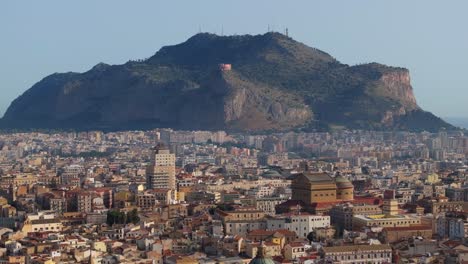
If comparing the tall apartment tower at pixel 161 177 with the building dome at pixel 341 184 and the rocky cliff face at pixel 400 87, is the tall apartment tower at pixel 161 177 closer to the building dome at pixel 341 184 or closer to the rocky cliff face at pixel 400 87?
the building dome at pixel 341 184

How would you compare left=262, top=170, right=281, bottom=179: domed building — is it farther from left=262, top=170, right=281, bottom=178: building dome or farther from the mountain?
the mountain

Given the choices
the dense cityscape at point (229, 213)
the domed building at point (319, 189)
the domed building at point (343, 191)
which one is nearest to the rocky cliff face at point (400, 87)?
the dense cityscape at point (229, 213)

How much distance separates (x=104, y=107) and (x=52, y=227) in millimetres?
132849

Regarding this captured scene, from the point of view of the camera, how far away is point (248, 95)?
165m

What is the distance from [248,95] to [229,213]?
4356 inches

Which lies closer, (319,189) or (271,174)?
(319,189)

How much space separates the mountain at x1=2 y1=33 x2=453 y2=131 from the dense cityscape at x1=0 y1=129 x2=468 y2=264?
5192 cm

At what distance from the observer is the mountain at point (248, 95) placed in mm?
163750

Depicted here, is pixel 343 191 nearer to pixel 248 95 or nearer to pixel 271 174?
pixel 271 174

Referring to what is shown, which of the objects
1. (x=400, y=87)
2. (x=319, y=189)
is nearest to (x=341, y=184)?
(x=319, y=189)

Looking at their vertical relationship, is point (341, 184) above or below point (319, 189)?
above

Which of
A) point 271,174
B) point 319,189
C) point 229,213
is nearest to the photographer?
point 229,213

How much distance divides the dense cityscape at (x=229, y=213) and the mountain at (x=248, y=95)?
5192 centimetres

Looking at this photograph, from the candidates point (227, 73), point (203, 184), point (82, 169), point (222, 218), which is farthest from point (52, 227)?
point (227, 73)
